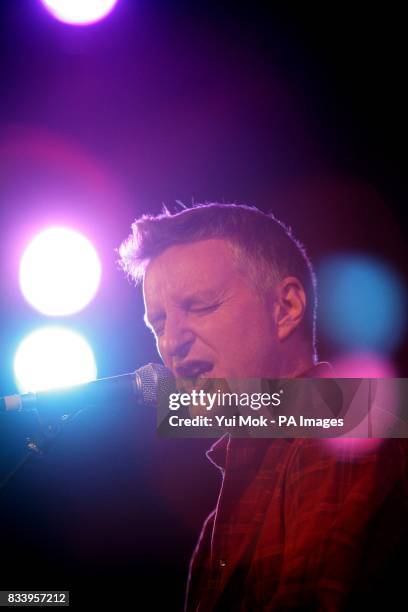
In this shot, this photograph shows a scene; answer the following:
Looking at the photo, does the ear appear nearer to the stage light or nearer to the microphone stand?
the stage light

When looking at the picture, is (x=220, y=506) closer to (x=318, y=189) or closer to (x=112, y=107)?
(x=318, y=189)

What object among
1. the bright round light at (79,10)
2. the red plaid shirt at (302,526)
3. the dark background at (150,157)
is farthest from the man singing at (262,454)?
the bright round light at (79,10)

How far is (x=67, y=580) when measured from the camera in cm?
241

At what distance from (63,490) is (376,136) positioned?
235 centimetres

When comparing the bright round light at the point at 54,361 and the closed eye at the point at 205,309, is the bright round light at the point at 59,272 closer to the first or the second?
the bright round light at the point at 54,361

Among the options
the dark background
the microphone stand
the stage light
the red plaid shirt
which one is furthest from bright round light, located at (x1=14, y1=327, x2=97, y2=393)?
the stage light

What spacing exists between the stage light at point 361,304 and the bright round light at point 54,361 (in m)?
1.18

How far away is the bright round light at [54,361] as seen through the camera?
2666 millimetres

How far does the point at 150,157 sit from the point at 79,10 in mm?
874

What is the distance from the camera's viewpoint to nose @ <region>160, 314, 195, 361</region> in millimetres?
2342

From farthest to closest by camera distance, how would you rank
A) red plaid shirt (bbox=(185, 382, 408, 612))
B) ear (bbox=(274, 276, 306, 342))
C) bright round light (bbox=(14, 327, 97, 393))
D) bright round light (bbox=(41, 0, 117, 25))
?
bright round light (bbox=(41, 0, 117, 25)), bright round light (bbox=(14, 327, 97, 393)), ear (bbox=(274, 276, 306, 342)), red plaid shirt (bbox=(185, 382, 408, 612))

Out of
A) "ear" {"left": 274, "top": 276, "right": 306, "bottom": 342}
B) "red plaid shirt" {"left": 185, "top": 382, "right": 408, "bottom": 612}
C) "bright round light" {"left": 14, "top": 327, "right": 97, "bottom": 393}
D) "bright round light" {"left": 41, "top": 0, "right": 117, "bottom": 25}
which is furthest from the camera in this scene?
"bright round light" {"left": 41, "top": 0, "right": 117, "bottom": 25}

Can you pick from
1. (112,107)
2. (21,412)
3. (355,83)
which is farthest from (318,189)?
(21,412)

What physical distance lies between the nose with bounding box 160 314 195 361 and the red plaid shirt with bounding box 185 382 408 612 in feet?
1.75
